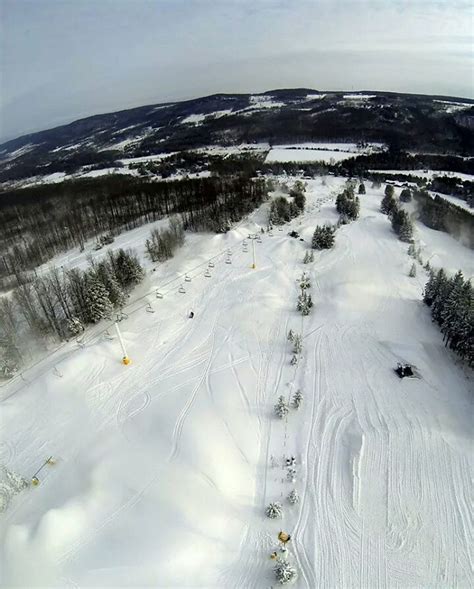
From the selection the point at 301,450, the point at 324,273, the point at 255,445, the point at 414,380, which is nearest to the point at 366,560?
the point at 301,450

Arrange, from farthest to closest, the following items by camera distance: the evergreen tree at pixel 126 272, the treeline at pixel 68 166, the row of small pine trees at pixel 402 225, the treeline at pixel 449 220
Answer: the treeline at pixel 68 166
the treeline at pixel 449 220
the row of small pine trees at pixel 402 225
the evergreen tree at pixel 126 272

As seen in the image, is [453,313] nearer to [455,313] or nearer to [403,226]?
[455,313]

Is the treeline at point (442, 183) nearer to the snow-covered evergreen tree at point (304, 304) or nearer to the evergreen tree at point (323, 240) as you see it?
the evergreen tree at point (323, 240)

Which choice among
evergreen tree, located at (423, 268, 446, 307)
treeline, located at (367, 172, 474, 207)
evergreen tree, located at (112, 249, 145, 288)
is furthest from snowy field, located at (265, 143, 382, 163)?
evergreen tree, located at (423, 268, 446, 307)

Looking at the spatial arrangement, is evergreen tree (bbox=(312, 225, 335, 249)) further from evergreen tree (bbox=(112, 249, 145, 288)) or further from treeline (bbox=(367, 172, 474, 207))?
treeline (bbox=(367, 172, 474, 207))

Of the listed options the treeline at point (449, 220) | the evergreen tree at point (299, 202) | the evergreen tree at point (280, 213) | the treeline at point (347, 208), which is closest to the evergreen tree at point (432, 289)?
the treeline at point (347, 208)

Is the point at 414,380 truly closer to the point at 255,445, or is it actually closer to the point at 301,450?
the point at 301,450

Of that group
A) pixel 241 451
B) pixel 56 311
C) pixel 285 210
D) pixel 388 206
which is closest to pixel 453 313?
pixel 241 451
